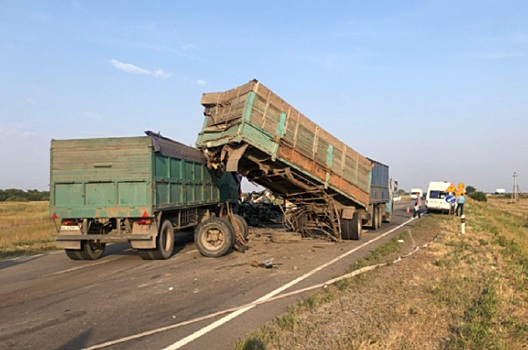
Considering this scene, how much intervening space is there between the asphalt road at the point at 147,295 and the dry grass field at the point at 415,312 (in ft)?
1.92

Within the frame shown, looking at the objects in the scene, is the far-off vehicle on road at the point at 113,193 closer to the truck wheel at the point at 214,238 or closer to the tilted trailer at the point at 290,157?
the truck wheel at the point at 214,238

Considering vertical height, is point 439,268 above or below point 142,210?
below

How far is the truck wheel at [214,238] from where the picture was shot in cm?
1173

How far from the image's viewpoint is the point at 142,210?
10.1 meters

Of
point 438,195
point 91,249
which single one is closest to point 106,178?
point 91,249

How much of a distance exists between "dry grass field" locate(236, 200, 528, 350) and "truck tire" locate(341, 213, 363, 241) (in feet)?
17.2

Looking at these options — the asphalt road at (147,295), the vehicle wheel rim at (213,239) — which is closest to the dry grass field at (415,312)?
the asphalt road at (147,295)

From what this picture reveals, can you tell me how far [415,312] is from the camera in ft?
19.6

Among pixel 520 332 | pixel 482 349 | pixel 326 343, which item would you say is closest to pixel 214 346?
pixel 326 343

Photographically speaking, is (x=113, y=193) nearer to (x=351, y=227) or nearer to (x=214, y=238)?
(x=214, y=238)

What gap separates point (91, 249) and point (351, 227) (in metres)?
8.38

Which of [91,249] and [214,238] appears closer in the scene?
[91,249]

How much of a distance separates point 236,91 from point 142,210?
172 inches

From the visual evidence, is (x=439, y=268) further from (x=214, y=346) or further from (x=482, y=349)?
(x=214, y=346)
